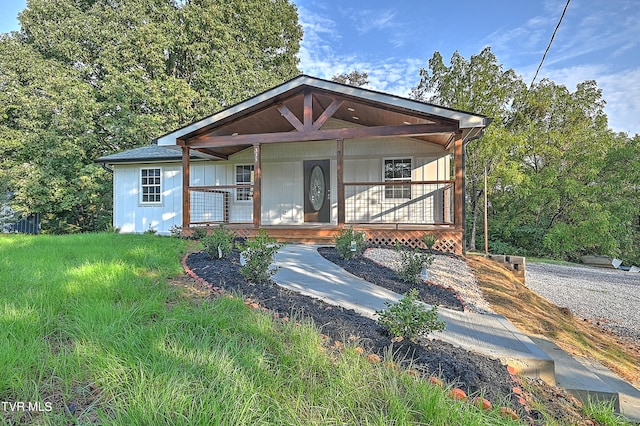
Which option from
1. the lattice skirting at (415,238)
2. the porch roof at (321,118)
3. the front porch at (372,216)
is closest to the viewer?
the porch roof at (321,118)

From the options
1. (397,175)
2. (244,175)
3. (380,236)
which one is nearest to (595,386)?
(380,236)

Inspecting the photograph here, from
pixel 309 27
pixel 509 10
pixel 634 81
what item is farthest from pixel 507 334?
pixel 309 27

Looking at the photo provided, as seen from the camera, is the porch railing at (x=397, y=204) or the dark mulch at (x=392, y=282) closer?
the dark mulch at (x=392, y=282)

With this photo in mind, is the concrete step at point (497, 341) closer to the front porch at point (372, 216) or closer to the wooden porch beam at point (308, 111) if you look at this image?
the front porch at point (372, 216)

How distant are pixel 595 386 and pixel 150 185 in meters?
12.1

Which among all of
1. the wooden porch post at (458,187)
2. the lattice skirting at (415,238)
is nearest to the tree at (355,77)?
the wooden porch post at (458,187)

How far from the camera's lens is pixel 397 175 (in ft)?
32.7

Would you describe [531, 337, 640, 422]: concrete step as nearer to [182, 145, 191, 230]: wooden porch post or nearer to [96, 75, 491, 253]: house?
[96, 75, 491, 253]: house

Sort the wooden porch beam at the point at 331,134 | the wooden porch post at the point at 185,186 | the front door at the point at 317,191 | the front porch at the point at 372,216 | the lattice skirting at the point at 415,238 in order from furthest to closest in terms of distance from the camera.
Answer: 1. the front door at the point at 317,191
2. the wooden porch post at the point at 185,186
3. the front porch at the point at 372,216
4. the lattice skirting at the point at 415,238
5. the wooden porch beam at the point at 331,134

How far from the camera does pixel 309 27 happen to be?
2489 centimetres

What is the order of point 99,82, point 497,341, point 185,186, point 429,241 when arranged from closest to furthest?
point 497,341 → point 429,241 → point 185,186 → point 99,82

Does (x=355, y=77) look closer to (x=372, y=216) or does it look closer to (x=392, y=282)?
(x=372, y=216)

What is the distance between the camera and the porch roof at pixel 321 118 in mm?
7301

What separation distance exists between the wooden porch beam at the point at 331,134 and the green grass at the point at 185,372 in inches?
231
